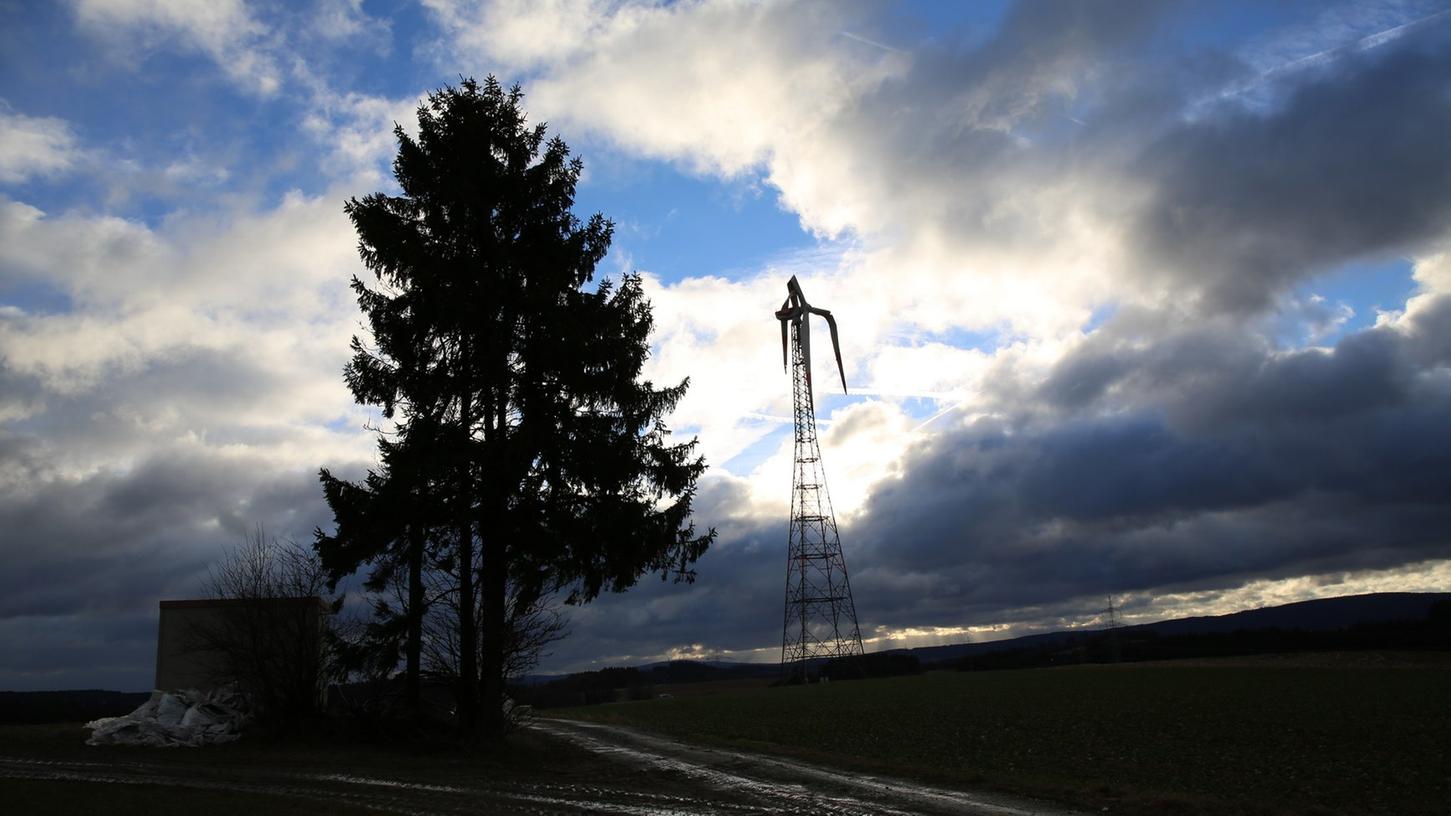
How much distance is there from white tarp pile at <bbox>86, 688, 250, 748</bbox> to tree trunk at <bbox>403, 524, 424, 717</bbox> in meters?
4.94

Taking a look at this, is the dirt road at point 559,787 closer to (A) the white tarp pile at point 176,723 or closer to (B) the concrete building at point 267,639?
(A) the white tarp pile at point 176,723

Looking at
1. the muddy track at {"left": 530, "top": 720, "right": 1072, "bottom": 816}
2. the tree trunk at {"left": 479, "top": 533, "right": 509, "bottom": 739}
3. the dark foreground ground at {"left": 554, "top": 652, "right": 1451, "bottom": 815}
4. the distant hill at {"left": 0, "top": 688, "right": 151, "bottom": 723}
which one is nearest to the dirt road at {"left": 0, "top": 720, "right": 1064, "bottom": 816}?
the muddy track at {"left": 530, "top": 720, "right": 1072, "bottom": 816}

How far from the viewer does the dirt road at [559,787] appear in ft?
50.7

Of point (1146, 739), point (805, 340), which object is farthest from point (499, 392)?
point (805, 340)

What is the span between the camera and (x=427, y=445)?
21.7 m

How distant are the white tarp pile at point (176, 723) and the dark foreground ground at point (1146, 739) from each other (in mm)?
13822

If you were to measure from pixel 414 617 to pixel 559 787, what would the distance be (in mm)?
6784

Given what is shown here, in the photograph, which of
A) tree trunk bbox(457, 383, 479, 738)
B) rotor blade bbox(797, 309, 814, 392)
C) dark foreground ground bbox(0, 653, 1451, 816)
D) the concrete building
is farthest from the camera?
rotor blade bbox(797, 309, 814, 392)

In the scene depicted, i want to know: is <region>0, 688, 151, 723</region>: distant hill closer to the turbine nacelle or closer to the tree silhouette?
the tree silhouette

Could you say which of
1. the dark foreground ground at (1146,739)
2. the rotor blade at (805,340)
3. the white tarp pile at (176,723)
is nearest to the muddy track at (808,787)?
the dark foreground ground at (1146,739)

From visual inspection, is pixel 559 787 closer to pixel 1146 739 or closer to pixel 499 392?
pixel 499 392

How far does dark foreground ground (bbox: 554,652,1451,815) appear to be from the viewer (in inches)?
683

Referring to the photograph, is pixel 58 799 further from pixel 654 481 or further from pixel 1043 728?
pixel 1043 728

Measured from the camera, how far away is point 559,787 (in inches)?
698
